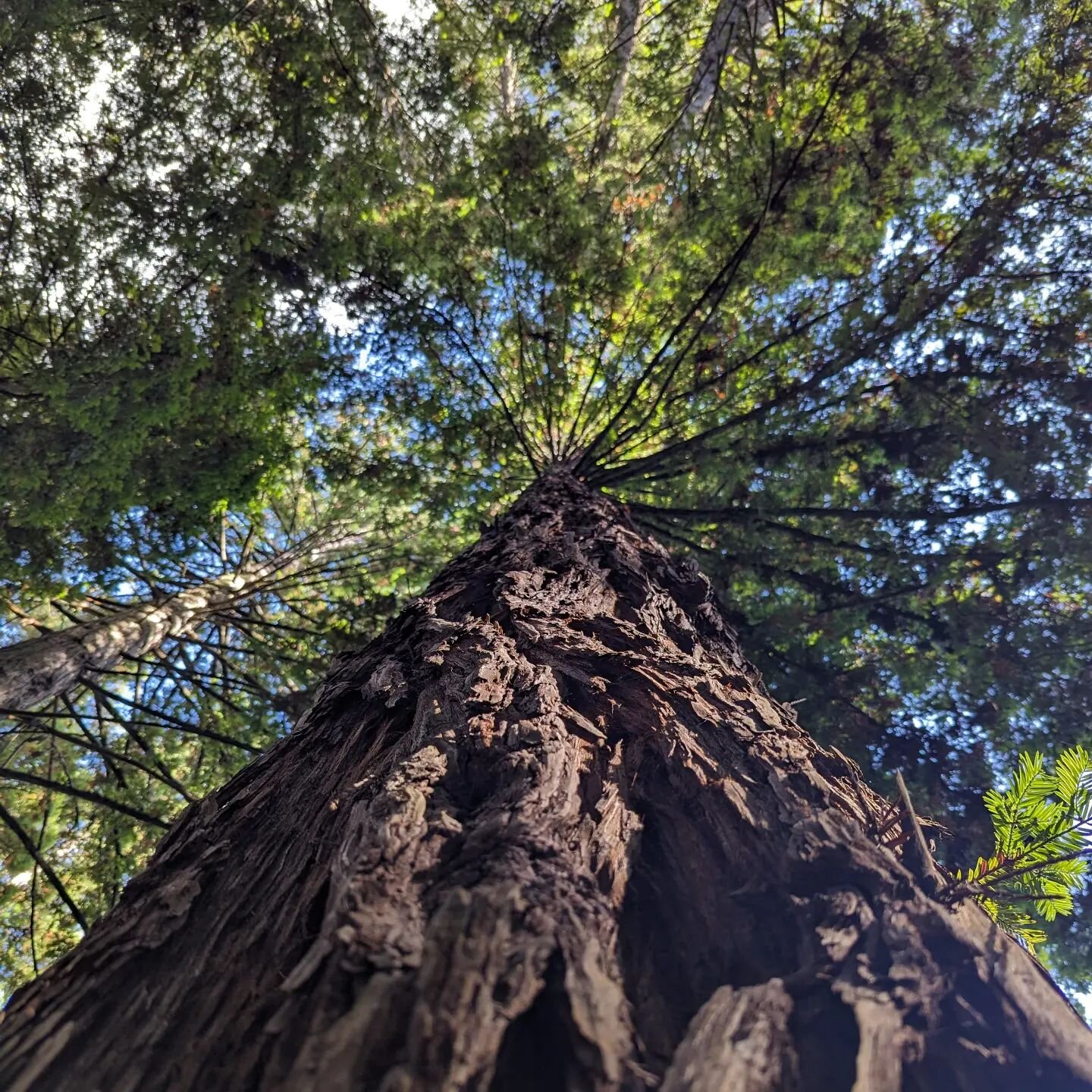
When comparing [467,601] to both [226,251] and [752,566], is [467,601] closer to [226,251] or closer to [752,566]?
[226,251]

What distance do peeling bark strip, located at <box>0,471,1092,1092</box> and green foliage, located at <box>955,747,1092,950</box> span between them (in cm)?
36

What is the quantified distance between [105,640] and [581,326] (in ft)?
15.6

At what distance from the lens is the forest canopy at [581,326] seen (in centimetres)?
459

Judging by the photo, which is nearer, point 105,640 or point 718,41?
point 105,640

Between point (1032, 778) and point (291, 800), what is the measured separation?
1680mm

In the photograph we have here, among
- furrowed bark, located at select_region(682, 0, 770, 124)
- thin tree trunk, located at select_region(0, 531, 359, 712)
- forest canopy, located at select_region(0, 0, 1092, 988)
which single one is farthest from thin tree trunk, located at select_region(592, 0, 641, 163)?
thin tree trunk, located at select_region(0, 531, 359, 712)

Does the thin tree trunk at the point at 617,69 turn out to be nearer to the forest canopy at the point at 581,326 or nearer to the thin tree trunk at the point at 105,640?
the forest canopy at the point at 581,326

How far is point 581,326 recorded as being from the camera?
21.2ft

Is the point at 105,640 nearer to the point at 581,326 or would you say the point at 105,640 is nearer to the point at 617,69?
the point at 581,326

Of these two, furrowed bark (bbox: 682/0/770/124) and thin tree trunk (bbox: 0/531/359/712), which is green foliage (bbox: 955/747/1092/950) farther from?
furrowed bark (bbox: 682/0/770/124)

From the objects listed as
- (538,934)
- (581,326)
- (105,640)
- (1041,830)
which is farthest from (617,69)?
(538,934)

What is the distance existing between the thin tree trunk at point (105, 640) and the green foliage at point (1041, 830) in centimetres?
436

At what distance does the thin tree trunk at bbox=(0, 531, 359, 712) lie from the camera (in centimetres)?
395

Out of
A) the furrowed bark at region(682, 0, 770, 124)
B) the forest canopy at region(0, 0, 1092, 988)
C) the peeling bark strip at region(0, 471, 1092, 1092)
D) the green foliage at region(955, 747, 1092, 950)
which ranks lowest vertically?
the peeling bark strip at region(0, 471, 1092, 1092)
